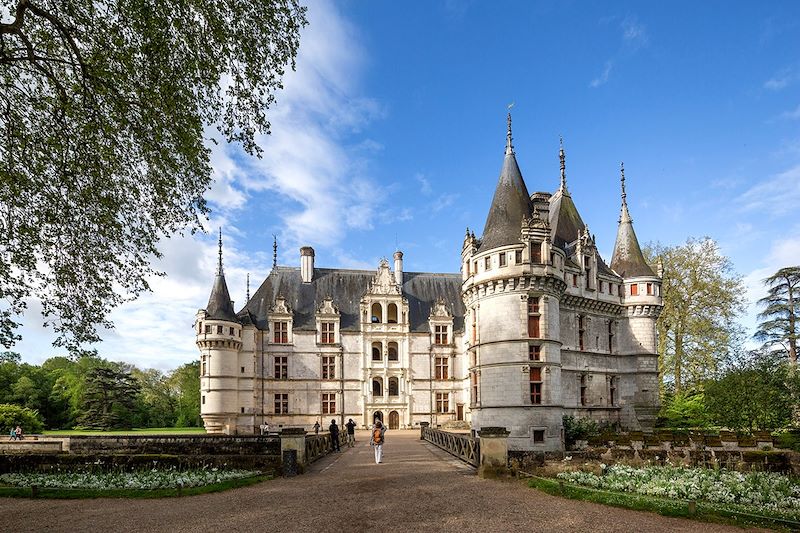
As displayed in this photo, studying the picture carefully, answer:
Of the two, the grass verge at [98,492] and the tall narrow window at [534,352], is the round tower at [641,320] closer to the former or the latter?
the tall narrow window at [534,352]

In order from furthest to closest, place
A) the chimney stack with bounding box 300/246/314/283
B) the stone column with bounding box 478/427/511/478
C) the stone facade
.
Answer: the chimney stack with bounding box 300/246/314/283 → the stone facade → the stone column with bounding box 478/427/511/478

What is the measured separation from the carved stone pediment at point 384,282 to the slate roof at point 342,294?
1.32 meters

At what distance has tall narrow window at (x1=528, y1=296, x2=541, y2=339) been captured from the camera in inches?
939

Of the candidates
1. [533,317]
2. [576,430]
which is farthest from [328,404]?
[533,317]

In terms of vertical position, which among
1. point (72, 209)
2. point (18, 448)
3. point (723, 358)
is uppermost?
point (72, 209)

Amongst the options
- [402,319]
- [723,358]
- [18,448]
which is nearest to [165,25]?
[18,448]

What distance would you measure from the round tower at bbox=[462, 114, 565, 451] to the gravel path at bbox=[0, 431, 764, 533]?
983cm

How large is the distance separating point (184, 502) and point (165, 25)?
380 inches

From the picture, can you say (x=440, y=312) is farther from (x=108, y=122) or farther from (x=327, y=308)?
(x=108, y=122)

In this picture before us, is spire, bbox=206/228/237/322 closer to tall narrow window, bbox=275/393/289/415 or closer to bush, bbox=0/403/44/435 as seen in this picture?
tall narrow window, bbox=275/393/289/415

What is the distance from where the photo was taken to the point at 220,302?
35344mm

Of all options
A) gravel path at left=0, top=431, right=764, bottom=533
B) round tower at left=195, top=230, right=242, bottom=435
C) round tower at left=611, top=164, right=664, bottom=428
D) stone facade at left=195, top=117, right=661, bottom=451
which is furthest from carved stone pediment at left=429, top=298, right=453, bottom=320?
gravel path at left=0, top=431, right=764, bottom=533

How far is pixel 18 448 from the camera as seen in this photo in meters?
20.9

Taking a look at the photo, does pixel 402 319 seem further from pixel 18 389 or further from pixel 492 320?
pixel 18 389
